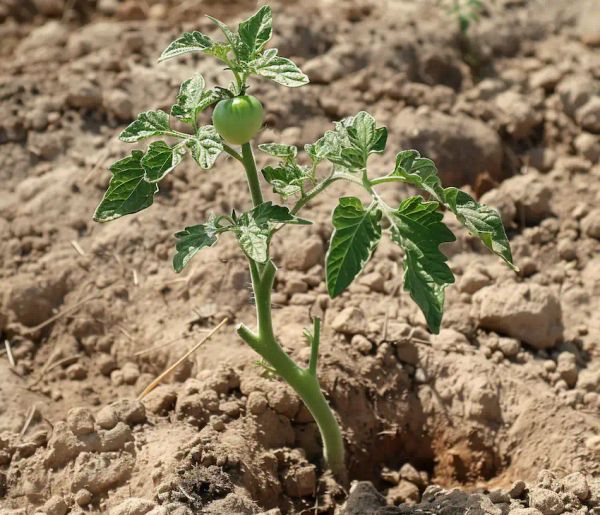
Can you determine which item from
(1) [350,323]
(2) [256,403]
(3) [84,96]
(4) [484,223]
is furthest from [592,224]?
(3) [84,96]

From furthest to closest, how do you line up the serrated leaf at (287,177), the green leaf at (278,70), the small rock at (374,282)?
1. the small rock at (374,282)
2. the serrated leaf at (287,177)
3. the green leaf at (278,70)

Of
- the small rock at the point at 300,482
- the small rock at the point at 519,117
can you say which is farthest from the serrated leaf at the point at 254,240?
the small rock at the point at 519,117

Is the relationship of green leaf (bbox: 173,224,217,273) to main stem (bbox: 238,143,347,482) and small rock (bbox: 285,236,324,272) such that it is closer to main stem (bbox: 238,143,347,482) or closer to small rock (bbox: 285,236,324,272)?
main stem (bbox: 238,143,347,482)

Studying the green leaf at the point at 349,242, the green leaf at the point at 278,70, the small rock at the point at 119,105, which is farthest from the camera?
the small rock at the point at 119,105

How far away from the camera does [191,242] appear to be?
2.17 metres

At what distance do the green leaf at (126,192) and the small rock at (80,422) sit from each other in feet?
2.30

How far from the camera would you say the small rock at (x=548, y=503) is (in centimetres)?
245

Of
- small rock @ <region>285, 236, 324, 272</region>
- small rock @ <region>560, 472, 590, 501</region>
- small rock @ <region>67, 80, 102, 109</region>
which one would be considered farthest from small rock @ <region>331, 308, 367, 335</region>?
small rock @ <region>67, 80, 102, 109</region>

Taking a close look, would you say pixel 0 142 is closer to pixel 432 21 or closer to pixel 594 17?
pixel 432 21

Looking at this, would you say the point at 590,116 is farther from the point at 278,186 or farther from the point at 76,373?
the point at 76,373

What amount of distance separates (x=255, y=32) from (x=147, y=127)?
347 millimetres

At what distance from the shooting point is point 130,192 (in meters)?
2.21

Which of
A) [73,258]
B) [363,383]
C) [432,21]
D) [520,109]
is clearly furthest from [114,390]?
[432,21]

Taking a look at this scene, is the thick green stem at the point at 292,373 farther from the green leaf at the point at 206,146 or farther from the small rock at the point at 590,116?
the small rock at the point at 590,116
